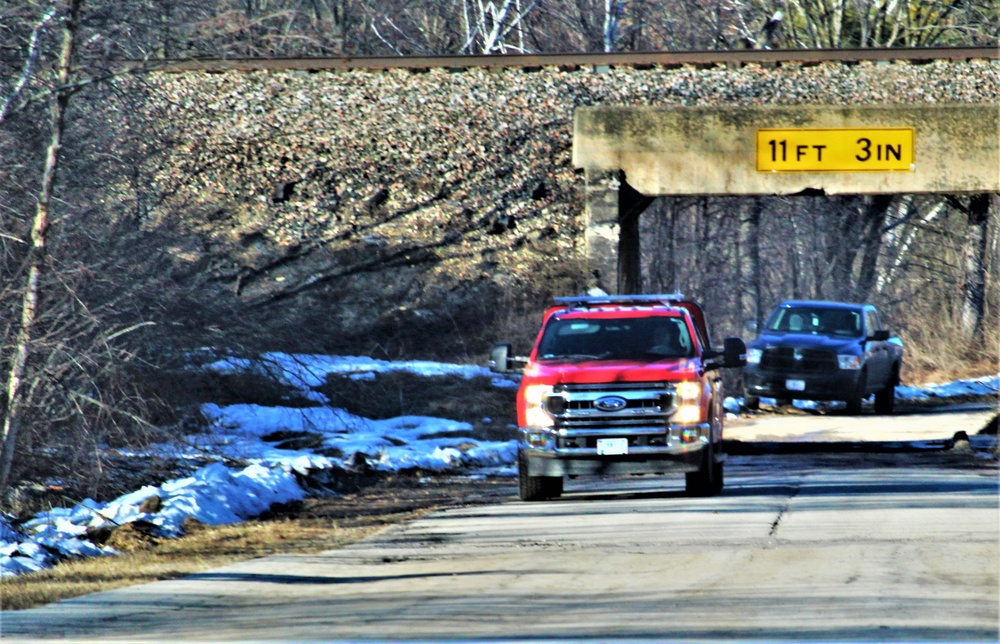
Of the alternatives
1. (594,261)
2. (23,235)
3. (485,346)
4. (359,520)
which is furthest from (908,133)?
(23,235)

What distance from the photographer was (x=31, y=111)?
1477cm

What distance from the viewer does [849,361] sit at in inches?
1035

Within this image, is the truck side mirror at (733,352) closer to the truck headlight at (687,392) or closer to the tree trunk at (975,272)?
the truck headlight at (687,392)

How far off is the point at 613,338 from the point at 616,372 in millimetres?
1070

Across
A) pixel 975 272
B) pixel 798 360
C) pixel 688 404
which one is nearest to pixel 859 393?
pixel 798 360

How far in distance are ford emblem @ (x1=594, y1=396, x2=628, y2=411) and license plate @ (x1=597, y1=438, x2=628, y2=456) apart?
325 millimetres

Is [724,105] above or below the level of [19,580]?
above

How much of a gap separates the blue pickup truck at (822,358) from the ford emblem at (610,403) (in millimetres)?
12228

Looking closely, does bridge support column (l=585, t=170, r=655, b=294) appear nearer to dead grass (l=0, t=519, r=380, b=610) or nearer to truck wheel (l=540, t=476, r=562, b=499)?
truck wheel (l=540, t=476, r=562, b=499)

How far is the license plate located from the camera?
14883mm

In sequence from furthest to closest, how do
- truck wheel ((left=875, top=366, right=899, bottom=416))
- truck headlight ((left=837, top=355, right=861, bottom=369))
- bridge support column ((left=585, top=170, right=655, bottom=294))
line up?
truck wheel ((left=875, top=366, right=899, bottom=416)) < truck headlight ((left=837, top=355, right=861, bottom=369)) < bridge support column ((left=585, top=170, right=655, bottom=294))

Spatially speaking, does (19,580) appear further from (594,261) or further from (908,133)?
(908,133)

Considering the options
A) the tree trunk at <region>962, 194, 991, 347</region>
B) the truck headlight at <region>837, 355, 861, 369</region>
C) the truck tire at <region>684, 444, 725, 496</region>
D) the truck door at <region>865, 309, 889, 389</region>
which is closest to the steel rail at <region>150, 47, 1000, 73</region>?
the truck door at <region>865, 309, 889, 389</region>

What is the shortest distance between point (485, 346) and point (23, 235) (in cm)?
1273
